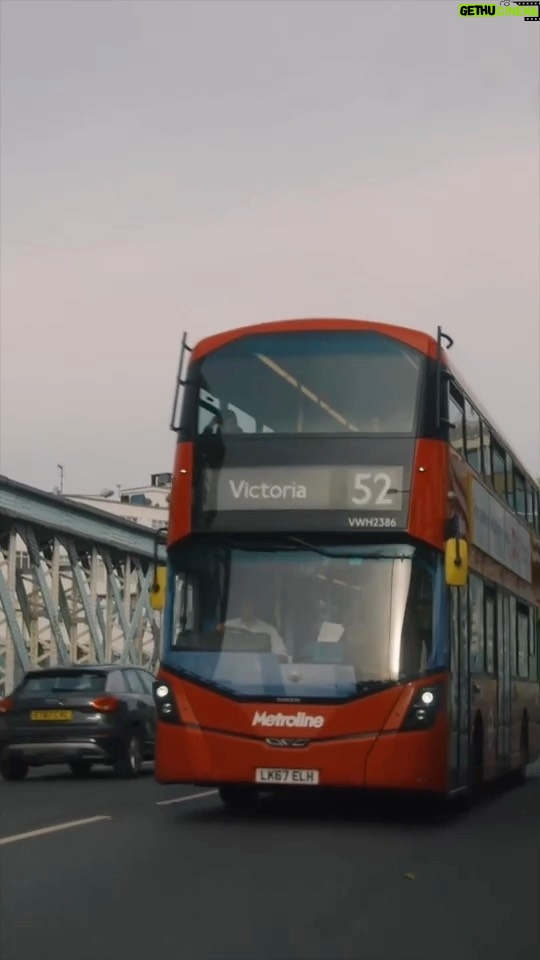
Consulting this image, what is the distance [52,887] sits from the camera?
10.1m

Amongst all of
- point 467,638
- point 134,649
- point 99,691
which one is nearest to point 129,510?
point 134,649

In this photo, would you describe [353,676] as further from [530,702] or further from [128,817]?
[530,702]

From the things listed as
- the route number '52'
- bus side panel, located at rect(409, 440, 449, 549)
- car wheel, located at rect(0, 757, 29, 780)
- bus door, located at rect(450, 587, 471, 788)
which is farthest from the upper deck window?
car wheel, located at rect(0, 757, 29, 780)

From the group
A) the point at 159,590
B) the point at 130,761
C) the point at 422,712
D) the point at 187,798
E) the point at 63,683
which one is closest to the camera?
the point at 422,712

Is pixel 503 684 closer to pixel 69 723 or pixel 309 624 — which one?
pixel 309 624

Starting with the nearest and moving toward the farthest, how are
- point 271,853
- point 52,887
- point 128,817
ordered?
point 52,887 < point 271,853 < point 128,817

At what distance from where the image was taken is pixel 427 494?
560 inches

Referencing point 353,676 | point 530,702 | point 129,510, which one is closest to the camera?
point 353,676

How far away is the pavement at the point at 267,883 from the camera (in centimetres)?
825

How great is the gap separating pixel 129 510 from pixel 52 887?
94.0 m

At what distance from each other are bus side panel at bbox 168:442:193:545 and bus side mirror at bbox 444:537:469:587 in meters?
2.21

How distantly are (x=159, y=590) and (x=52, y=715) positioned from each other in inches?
276

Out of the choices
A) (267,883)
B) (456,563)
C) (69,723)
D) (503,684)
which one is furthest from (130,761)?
(267,883)

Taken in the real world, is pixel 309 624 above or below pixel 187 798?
above
